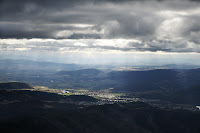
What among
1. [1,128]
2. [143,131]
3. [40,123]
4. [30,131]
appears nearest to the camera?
[1,128]

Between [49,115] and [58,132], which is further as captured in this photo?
[49,115]

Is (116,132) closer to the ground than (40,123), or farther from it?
closer to the ground

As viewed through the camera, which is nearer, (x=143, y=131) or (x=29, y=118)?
(x=29, y=118)

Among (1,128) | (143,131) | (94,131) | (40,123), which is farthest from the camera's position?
(143,131)

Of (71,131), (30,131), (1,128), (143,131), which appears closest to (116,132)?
(143,131)

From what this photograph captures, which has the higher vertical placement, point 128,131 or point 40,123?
point 40,123

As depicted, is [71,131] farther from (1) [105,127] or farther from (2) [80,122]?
(1) [105,127]

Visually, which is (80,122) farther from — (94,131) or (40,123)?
(40,123)

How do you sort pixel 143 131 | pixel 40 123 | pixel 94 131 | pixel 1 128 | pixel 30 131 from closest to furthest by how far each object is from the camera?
pixel 1 128 → pixel 30 131 → pixel 40 123 → pixel 94 131 → pixel 143 131

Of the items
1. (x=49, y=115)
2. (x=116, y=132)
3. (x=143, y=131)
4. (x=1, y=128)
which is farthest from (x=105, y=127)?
(x=1, y=128)
